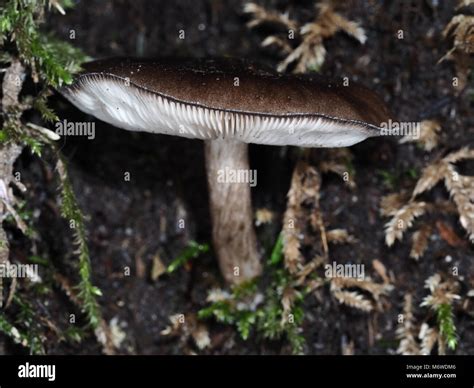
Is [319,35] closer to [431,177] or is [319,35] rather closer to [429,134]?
[429,134]

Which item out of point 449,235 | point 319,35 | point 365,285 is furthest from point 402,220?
point 319,35

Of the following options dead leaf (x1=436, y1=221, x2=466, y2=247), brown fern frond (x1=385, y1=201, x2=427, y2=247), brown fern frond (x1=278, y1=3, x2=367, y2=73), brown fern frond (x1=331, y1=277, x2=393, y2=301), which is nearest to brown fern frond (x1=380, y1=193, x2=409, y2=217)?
brown fern frond (x1=385, y1=201, x2=427, y2=247)

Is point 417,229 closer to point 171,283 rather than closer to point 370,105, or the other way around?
point 370,105

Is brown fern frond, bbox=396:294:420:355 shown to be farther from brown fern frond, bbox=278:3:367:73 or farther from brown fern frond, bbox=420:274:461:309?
brown fern frond, bbox=278:3:367:73

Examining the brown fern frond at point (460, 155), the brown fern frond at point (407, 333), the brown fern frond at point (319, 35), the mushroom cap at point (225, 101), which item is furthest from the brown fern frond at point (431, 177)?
the brown fern frond at point (319, 35)

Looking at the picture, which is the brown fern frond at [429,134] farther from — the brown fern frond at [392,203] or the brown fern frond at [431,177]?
the brown fern frond at [392,203]
